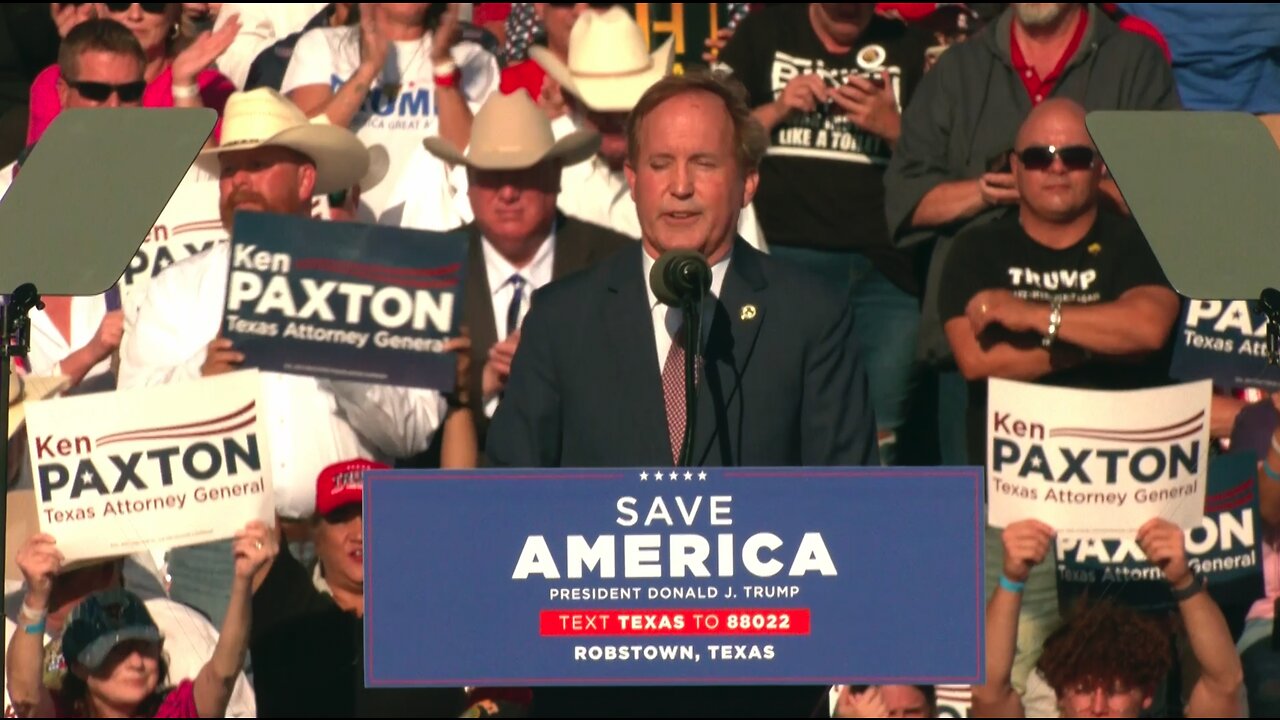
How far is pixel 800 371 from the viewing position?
191 inches

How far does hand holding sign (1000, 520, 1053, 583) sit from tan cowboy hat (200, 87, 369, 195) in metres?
2.52

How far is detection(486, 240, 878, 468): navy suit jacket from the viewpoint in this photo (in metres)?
4.76

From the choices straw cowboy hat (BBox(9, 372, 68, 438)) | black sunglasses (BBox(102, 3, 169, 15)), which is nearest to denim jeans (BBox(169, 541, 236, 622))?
straw cowboy hat (BBox(9, 372, 68, 438))

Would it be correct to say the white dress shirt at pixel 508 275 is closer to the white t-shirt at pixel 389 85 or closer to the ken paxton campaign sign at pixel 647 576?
the white t-shirt at pixel 389 85

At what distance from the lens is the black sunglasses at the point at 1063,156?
23.3 feet

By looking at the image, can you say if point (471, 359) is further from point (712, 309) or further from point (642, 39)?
point (712, 309)

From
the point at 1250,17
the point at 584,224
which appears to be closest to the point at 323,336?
the point at 584,224

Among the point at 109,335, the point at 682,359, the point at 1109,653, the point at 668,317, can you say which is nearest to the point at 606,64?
the point at 109,335

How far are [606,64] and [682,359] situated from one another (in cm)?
352

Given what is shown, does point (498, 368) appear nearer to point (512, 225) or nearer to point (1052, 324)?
point (512, 225)

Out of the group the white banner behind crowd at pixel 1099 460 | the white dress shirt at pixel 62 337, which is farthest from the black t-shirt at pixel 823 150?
the white dress shirt at pixel 62 337

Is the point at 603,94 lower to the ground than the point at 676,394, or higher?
higher

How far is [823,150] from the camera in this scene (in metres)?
7.96

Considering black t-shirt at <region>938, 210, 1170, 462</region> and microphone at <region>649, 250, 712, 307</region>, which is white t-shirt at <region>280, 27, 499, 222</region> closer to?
black t-shirt at <region>938, 210, 1170, 462</region>
